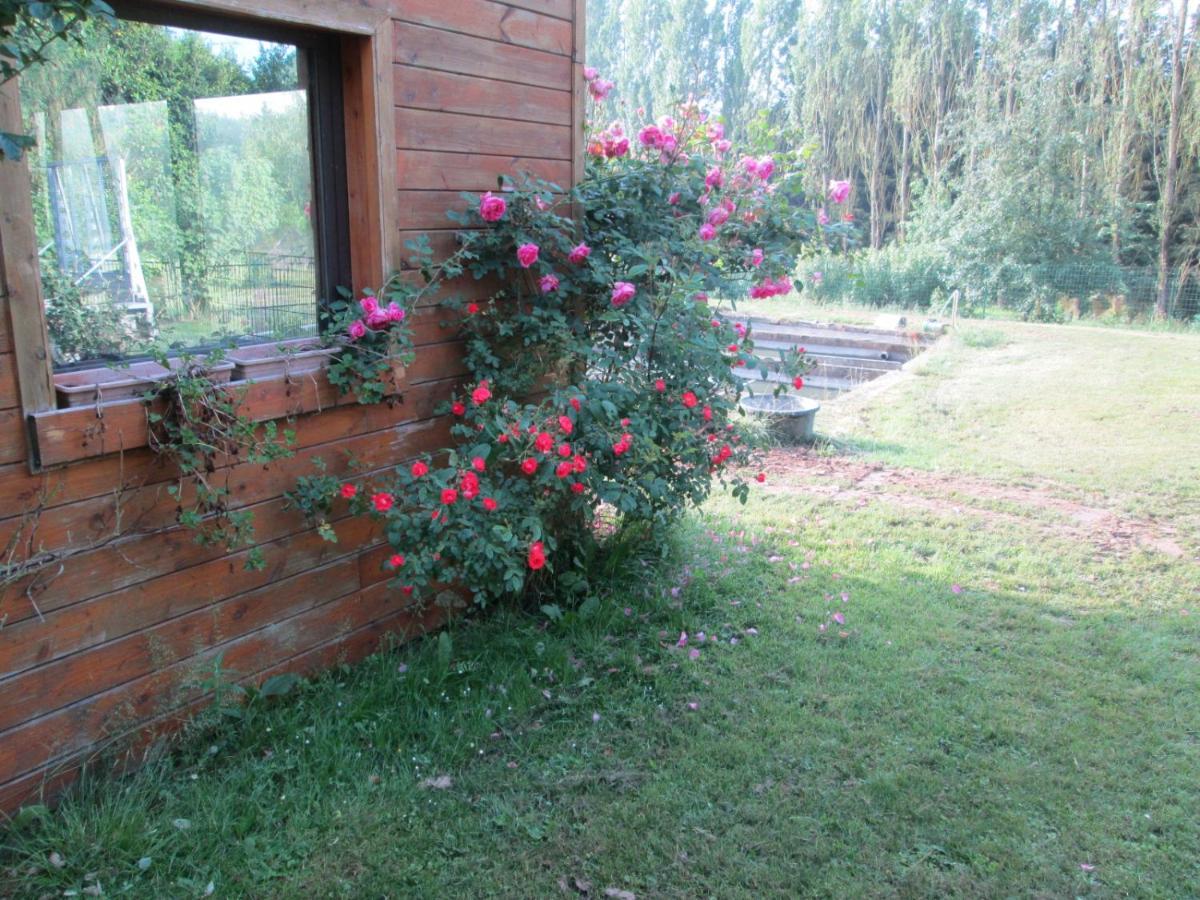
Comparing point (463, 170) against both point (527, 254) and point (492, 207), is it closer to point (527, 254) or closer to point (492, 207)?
point (492, 207)

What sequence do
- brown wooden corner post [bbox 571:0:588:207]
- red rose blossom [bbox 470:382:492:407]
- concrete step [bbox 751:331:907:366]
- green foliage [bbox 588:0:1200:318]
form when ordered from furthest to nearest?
green foliage [bbox 588:0:1200:318] < concrete step [bbox 751:331:907:366] < brown wooden corner post [bbox 571:0:588:207] < red rose blossom [bbox 470:382:492:407]

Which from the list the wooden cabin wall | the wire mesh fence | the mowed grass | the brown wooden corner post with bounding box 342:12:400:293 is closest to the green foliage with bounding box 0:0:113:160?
the wooden cabin wall

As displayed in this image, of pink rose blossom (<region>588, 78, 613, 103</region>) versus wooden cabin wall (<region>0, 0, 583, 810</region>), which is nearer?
wooden cabin wall (<region>0, 0, 583, 810</region>)

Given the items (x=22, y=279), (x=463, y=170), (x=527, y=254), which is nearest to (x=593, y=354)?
(x=527, y=254)

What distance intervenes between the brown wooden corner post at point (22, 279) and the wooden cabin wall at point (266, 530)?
0.02 meters

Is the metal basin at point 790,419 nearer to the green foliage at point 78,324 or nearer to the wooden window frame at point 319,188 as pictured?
the wooden window frame at point 319,188

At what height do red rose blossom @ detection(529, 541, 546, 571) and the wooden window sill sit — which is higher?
the wooden window sill

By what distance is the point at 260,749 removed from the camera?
8.36ft

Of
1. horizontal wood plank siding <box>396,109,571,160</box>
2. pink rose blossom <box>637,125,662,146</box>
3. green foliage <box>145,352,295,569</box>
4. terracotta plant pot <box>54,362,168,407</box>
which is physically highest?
pink rose blossom <box>637,125,662,146</box>

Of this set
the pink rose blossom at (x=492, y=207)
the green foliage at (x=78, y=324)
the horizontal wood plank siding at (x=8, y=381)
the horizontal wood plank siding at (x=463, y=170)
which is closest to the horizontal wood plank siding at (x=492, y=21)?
the horizontal wood plank siding at (x=463, y=170)

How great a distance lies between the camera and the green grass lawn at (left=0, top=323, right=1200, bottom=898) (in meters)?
2.18

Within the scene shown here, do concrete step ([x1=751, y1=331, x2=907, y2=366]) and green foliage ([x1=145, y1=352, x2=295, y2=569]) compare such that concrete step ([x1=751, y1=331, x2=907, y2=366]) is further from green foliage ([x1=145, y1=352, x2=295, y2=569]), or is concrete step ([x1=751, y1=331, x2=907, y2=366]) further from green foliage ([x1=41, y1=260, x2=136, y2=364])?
green foliage ([x1=41, y1=260, x2=136, y2=364])

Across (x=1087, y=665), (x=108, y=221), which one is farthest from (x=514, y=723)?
(x=1087, y=665)

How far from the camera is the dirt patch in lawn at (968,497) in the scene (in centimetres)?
469
